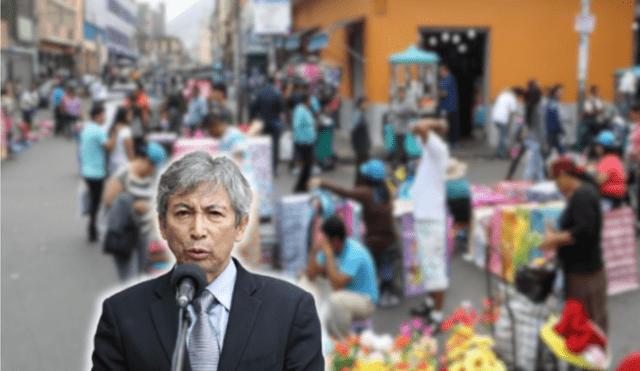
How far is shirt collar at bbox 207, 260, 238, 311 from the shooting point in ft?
5.08

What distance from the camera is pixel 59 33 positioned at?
4781 centimetres

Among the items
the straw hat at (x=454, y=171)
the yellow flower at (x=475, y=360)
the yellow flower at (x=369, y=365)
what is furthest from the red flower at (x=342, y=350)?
the straw hat at (x=454, y=171)

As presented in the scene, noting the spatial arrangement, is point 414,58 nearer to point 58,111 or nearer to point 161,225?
point 58,111

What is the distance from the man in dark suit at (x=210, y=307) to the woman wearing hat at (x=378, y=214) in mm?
5358

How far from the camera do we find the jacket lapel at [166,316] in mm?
1487

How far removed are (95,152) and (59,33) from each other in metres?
42.4

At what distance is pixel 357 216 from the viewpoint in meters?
7.24

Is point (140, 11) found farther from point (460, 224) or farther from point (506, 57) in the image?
point (460, 224)

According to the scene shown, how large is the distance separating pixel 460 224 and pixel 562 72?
12.3 metres

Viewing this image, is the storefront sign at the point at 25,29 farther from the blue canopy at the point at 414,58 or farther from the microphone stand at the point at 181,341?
the microphone stand at the point at 181,341

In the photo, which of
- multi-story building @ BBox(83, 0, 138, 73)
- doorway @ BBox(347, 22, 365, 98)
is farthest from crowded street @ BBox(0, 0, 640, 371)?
multi-story building @ BBox(83, 0, 138, 73)

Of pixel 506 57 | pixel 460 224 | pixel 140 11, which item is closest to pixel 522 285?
pixel 460 224

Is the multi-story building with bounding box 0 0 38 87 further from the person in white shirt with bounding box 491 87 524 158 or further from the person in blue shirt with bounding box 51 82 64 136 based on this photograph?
the person in white shirt with bounding box 491 87 524 158

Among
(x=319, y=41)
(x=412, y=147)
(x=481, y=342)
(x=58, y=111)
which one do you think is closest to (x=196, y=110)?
(x=412, y=147)
